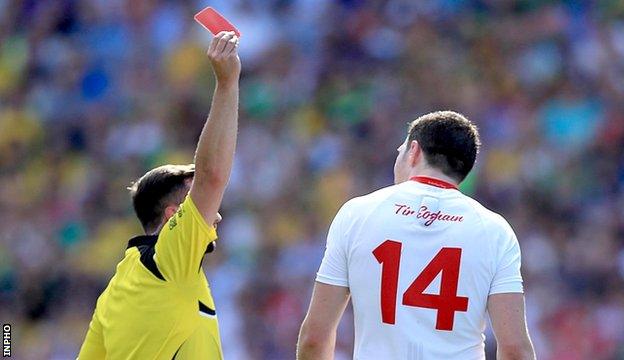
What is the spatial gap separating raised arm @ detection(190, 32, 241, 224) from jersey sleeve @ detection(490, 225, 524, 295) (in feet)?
3.08

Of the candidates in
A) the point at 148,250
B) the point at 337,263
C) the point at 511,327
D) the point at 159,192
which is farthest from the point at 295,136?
the point at 511,327

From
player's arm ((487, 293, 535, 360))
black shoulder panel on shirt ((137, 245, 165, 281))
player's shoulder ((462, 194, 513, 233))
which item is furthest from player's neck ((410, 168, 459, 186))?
black shoulder panel on shirt ((137, 245, 165, 281))

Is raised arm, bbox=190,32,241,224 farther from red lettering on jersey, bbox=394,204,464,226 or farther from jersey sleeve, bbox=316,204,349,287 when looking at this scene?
red lettering on jersey, bbox=394,204,464,226

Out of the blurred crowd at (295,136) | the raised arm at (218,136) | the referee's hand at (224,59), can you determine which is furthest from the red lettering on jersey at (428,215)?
the blurred crowd at (295,136)

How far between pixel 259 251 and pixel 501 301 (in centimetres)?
646

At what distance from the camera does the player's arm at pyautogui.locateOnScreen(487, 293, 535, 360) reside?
403cm

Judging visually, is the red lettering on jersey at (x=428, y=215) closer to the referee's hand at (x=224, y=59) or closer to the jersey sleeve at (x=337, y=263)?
the jersey sleeve at (x=337, y=263)

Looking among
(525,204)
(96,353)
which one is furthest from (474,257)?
(525,204)

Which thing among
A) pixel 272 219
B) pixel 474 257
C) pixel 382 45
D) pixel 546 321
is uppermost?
pixel 382 45

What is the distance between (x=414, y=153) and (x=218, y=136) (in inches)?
27.5

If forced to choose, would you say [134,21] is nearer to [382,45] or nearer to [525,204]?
[382,45]

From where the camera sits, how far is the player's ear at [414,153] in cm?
429

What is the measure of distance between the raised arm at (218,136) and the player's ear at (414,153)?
630mm

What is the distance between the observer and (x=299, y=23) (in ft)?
38.9
